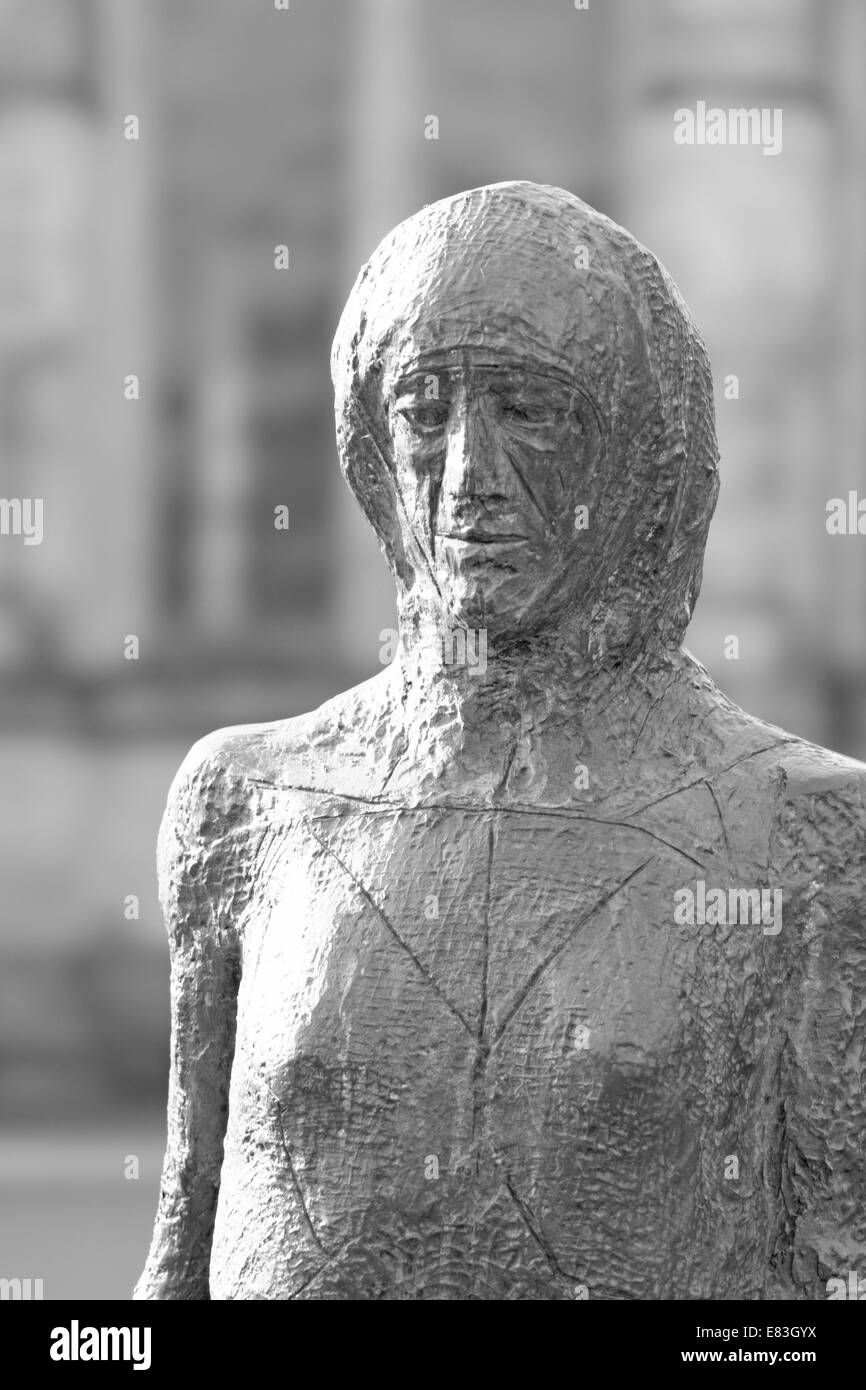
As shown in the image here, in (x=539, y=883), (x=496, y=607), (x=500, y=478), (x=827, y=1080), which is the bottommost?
(x=827, y=1080)

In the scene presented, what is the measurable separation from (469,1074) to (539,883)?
0.27 metres

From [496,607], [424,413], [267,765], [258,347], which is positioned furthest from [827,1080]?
[258,347]

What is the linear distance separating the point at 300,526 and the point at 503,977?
297 inches

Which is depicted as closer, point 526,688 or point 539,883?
point 539,883

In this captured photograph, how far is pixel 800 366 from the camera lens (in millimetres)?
10234

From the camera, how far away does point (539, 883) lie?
127 inches

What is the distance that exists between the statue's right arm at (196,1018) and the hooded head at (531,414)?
0.44 m

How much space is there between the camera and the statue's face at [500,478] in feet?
10.5

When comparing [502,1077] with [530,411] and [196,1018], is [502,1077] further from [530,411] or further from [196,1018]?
[530,411]

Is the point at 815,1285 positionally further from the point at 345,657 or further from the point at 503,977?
the point at 345,657

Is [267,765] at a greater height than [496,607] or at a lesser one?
lesser

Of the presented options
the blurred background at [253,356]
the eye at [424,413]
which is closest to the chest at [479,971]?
the eye at [424,413]

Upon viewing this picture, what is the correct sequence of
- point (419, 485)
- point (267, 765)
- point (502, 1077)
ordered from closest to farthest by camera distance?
point (502, 1077) < point (419, 485) < point (267, 765)

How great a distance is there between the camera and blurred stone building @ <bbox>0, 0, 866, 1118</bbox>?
1020cm
